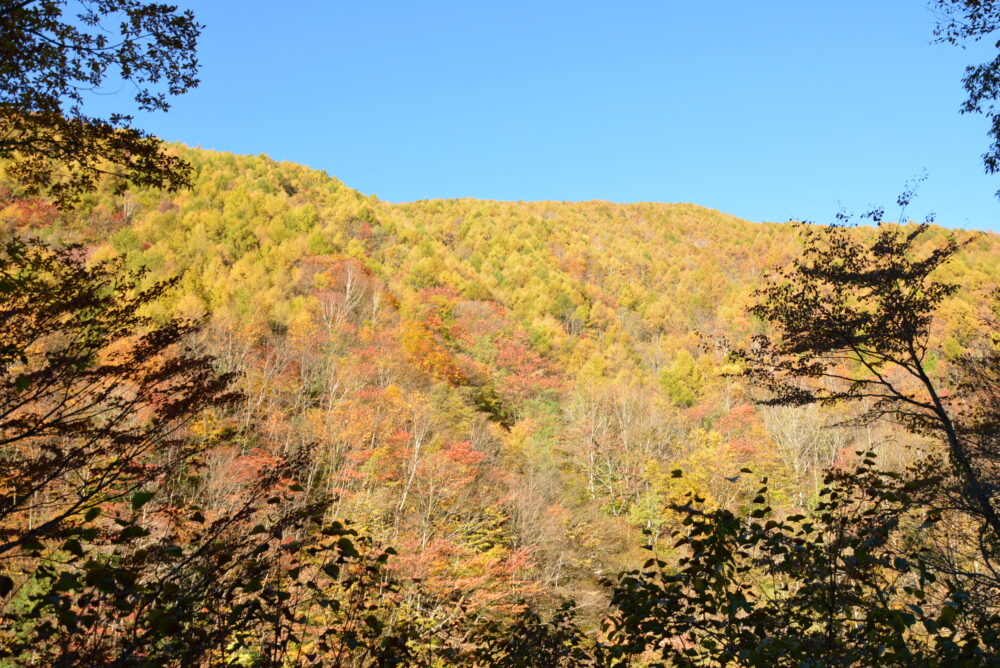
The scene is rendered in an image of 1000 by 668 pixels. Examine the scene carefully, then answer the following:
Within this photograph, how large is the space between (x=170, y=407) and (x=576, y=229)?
258 ft

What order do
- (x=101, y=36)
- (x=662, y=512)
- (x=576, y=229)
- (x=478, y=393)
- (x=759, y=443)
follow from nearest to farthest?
(x=101, y=36) → (x=662, y=512) → (x=759, y=443) → (x=478, y=393) → (x=576, y=229)

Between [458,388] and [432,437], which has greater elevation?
[458,388]

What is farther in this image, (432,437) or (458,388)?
(458,388)

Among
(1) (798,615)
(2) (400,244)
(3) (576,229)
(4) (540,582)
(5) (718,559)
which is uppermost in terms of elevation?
(3) (576,229)

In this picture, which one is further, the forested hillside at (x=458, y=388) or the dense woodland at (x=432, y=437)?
the forested hillside at (x=458, y=388)

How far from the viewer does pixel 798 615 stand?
10.3ft

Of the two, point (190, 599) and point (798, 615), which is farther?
point (798, 615)

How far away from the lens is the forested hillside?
1465 centimetres

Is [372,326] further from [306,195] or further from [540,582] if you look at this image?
[306,195]

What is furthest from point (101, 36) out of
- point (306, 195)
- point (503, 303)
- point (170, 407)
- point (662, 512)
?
point (306, 195)

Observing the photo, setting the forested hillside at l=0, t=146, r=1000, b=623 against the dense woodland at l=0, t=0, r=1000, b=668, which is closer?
the dense woodland at l=0, t=0, r=1000, b=668

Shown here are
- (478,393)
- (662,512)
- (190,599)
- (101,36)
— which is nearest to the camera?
(190,599)

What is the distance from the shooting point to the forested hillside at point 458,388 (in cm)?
1465

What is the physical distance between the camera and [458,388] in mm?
25734
